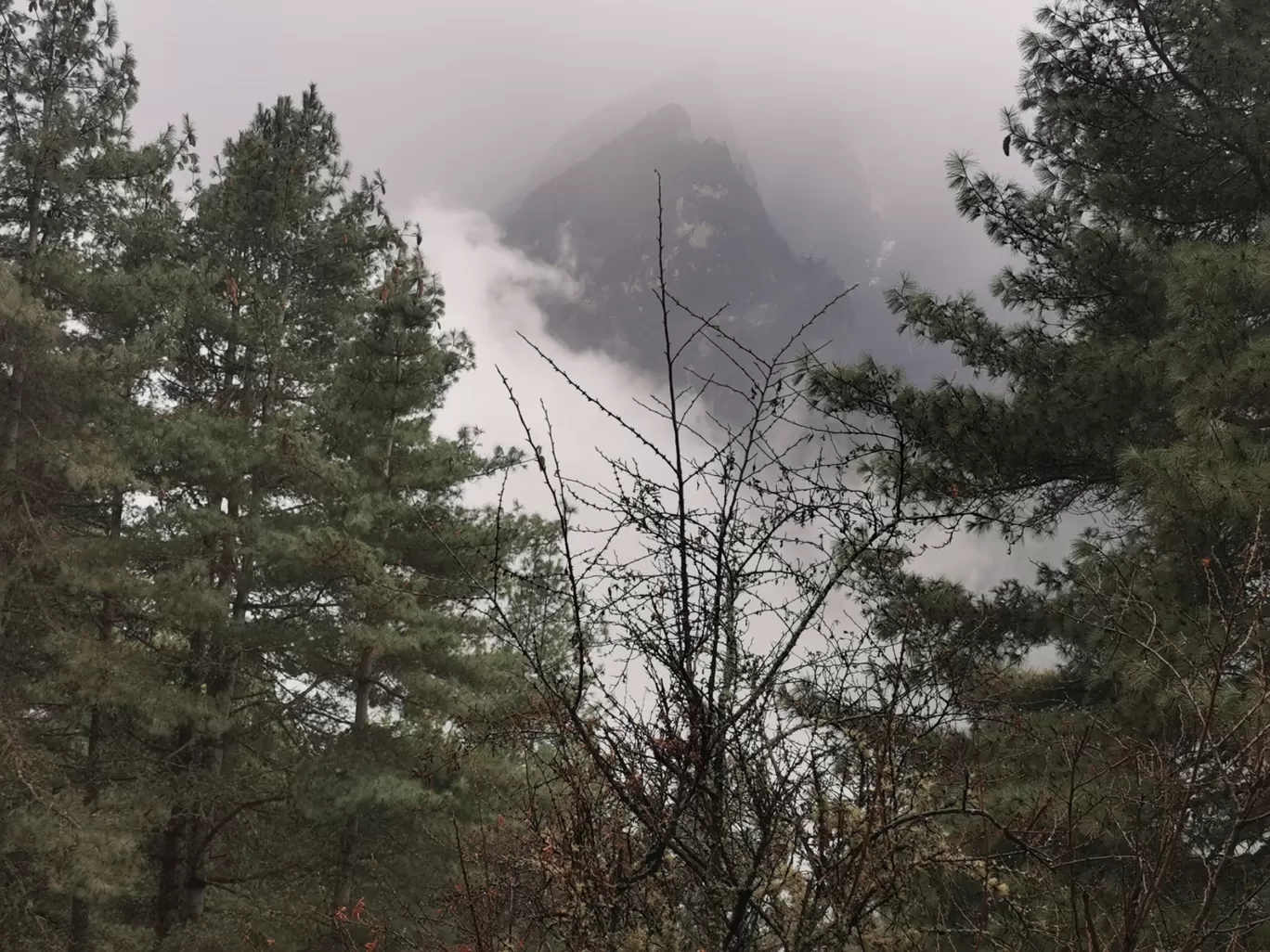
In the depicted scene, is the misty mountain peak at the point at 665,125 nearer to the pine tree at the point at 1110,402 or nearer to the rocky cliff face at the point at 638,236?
the rocky cliff face at the point at 638,236

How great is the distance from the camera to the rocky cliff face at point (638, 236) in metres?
60.3

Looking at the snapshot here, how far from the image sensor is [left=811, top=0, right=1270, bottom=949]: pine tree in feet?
14.1

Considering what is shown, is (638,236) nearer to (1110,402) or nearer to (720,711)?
(1110,402)

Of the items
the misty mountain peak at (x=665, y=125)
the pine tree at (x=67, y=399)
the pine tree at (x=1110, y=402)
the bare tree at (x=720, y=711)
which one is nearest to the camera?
the bare tree at (x=720, y=711)

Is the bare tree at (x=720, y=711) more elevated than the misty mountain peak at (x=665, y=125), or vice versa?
the misty mountain peak at (x=665, y=125)

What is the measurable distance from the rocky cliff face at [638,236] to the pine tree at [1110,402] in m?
39.2

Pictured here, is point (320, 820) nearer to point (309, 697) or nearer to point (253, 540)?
point (309, 697)

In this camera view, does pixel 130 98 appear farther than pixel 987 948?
Yes

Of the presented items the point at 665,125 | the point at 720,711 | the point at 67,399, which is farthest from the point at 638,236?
the point at 665,125

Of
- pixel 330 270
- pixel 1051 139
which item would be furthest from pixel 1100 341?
pixel 330 270

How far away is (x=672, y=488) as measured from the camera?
2146 millimetres

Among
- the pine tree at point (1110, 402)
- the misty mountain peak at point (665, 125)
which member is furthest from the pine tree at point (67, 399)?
the misty mountain peak at point (665, 125)

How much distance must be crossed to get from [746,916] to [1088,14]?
324 inches

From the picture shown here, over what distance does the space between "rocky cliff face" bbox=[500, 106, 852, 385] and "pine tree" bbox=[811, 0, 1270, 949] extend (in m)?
39.2
